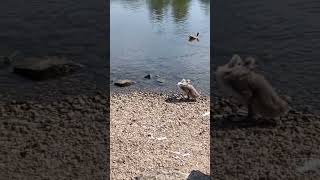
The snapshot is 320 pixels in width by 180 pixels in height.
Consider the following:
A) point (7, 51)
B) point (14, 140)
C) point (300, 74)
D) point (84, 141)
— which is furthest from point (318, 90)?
point (7, 51)

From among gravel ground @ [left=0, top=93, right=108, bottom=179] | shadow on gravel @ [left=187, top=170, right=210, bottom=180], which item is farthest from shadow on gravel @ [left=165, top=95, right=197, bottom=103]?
shadow on gravel @ [left=187, top=170, right=210, bottom=180]

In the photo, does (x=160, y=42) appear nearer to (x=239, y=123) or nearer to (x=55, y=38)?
(x=55, y=38)

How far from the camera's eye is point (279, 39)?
3.72 meters

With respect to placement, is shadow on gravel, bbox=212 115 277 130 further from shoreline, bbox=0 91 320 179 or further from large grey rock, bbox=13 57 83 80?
large grey rock, bbox=13 57 83 80

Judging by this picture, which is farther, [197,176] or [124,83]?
[124,83]

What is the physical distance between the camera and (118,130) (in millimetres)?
3051

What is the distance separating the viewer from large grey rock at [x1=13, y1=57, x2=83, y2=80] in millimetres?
3326

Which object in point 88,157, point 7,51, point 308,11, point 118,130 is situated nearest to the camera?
point 88,157

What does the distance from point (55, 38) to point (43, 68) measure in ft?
1.88

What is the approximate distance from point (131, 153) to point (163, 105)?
1088mm

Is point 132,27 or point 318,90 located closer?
point 318,90

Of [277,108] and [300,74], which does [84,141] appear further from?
[300,74]

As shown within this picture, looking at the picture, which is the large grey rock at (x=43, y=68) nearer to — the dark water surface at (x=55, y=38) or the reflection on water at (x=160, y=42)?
the dark water surface at (x=55, y=38)

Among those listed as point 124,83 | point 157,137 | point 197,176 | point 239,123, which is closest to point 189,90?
point 124,83
